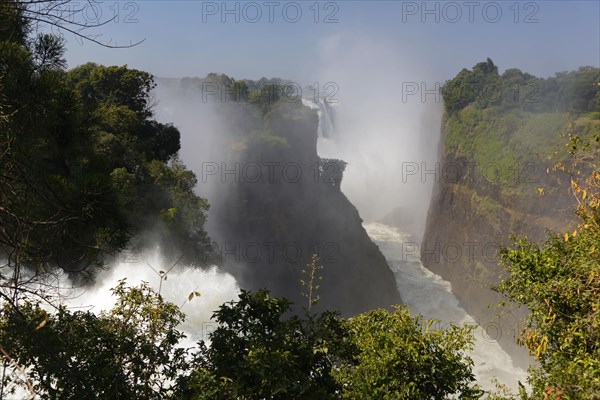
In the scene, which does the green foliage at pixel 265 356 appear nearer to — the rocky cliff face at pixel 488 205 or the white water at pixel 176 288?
the white water at pixel 176 288

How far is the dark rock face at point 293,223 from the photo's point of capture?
2997 cm

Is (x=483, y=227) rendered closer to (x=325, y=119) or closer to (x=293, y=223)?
(x=293, y=223)

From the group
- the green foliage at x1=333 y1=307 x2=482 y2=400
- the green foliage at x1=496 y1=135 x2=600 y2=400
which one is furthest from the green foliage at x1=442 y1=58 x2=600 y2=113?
the green foliage at x1=333 y1=307 x2=482 y2=400

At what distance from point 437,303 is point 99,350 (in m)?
33.5

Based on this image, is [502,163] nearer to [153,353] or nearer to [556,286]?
[556,286]

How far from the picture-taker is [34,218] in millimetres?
5426

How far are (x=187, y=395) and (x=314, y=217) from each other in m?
27.6

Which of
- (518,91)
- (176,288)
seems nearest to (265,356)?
(176,288)

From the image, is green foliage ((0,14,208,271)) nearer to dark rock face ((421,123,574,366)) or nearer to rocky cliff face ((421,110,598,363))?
dark rock face ((421,123,574,366))

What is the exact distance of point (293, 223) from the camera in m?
32.8

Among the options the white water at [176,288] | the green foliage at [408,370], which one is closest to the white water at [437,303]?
the white water at [176,288]

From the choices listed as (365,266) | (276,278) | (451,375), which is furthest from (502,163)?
(451,375)

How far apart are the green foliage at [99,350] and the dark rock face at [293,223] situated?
20.8 meters

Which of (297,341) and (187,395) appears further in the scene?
(297,341)
